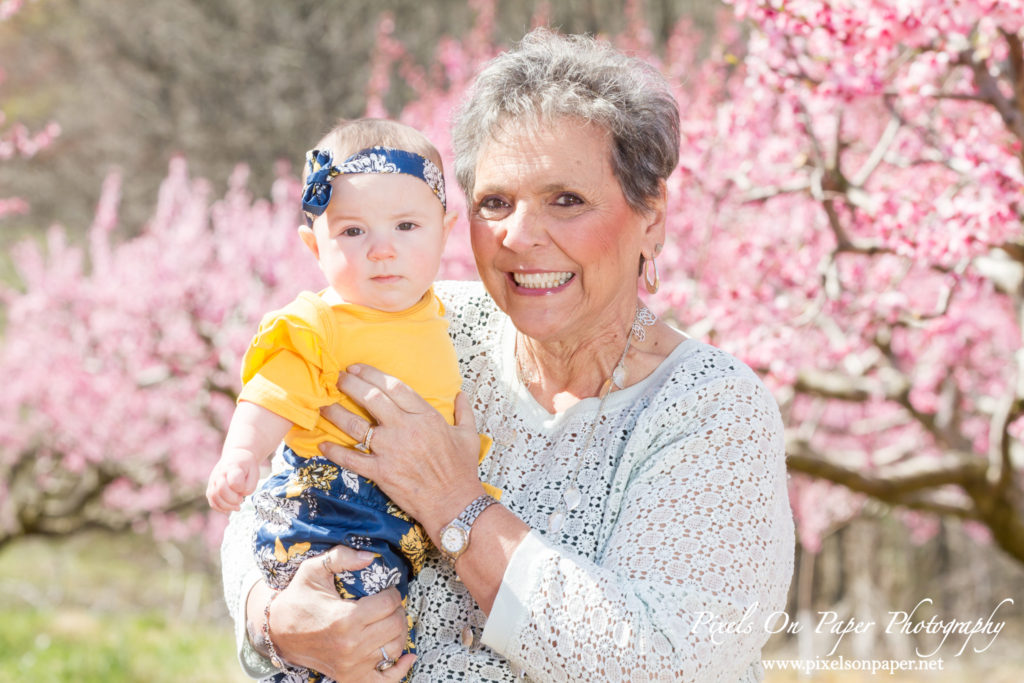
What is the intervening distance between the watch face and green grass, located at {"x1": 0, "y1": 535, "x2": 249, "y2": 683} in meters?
4.18

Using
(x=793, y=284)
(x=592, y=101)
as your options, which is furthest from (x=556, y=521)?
(x=793, y=284)

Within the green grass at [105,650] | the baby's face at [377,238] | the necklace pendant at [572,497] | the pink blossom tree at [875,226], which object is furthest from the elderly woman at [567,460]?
the green grass at [105,650]

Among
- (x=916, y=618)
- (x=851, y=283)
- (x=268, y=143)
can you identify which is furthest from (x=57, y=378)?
(x=916, y=618)

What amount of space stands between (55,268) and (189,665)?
3003 millimetres

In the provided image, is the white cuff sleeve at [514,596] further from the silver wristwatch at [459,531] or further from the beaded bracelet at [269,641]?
the beaded bracelet at [269,641]

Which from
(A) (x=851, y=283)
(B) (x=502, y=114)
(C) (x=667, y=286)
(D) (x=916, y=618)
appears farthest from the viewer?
(D) (x=916, y=618)

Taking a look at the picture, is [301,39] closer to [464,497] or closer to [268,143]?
[268,143]

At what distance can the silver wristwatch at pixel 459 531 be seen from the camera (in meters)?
1.82

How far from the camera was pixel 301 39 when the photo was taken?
10.9 meters

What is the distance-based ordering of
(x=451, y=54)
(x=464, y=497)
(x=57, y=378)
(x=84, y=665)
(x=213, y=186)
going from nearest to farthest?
(x=464, y=497) < (x=84, y=665) < (x=57, y=378) < (x=451, y=54) < (x=213, y=186)

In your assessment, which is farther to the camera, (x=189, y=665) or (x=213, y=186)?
(x=213, y=186)

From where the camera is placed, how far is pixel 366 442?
193 centimetres

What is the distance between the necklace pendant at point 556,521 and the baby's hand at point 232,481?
604 millimetres

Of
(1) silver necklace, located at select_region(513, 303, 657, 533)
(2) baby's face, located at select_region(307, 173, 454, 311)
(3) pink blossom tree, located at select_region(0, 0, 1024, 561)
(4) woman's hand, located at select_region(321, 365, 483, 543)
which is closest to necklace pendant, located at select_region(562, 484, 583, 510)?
(1) silver necklace, located at select_region(513, 303, 657, 533)
